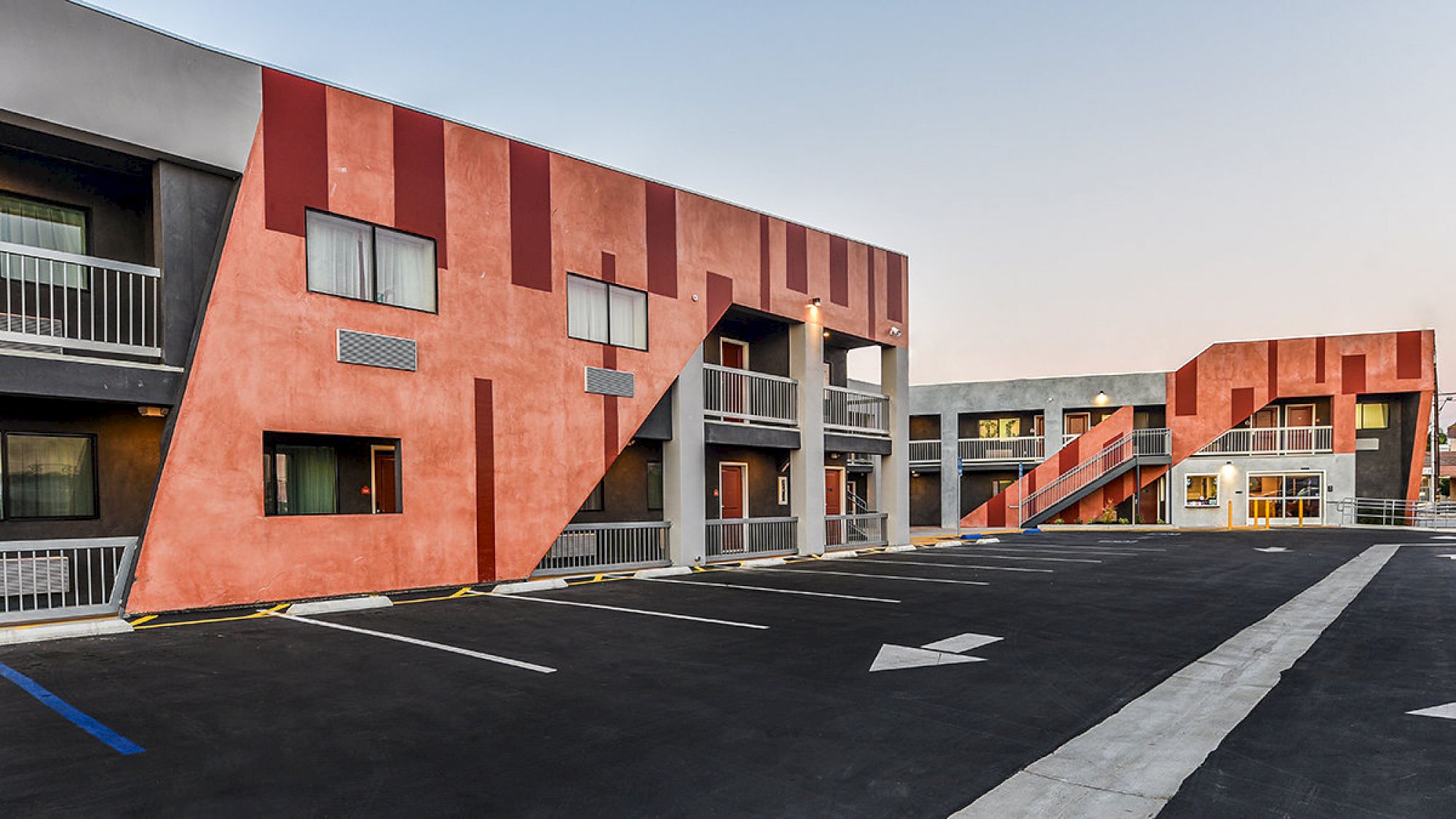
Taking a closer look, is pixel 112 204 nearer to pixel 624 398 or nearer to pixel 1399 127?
pixel 624 398

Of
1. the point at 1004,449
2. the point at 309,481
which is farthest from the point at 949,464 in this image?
the point at 309,481

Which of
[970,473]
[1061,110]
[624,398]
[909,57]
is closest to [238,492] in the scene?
[624,398]

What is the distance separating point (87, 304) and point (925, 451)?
116 feet

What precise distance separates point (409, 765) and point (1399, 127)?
36584mm

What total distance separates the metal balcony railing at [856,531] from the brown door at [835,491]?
1.96 metres

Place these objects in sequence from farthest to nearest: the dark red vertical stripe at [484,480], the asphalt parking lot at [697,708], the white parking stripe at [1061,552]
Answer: the white parking stripe at [1061,552] → the dark red vertical stripe at [484,480] → the asphalt parking lot at [697,708]

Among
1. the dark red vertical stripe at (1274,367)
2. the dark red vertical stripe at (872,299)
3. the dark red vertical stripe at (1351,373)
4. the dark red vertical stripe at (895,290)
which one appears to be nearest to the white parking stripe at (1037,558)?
the dark red vertical stripe at (872,299)

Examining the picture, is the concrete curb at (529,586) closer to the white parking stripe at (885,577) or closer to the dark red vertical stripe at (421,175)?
the white parking stripe at (885,577)

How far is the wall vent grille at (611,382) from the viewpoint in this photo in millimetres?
14758

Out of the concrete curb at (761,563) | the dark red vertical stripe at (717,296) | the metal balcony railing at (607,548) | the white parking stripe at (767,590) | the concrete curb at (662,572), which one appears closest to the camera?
the white parking stripe at (767,590)

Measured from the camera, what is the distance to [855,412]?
2206cm

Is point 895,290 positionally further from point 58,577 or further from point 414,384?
point 58,577

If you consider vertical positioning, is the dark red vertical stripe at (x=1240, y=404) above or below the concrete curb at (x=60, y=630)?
above

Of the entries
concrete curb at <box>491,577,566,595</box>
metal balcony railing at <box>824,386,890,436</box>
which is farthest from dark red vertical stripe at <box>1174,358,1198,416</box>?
concrete curb at <box>491,577,566,595</box>
